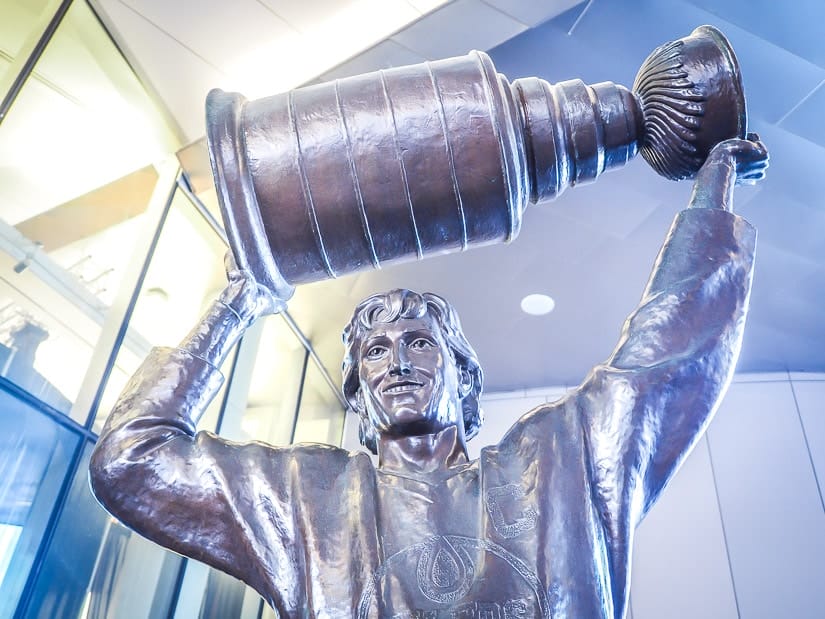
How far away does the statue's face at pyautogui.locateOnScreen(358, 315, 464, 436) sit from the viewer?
1.48 metres

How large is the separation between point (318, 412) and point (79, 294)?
11.3 ft

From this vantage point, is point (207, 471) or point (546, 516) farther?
point (207, 471)

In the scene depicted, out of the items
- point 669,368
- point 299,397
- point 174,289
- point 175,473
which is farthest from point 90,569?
point 299,397

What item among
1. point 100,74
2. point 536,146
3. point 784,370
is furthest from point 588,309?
point 536,146

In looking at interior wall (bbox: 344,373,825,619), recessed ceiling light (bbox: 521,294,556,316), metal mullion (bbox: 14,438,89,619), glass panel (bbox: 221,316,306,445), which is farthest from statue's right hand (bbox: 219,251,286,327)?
interior wall (bbox: 344,373,825,619)

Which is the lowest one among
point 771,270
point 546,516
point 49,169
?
point 546,516

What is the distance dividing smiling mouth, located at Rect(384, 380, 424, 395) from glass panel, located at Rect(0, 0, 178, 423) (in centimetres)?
168

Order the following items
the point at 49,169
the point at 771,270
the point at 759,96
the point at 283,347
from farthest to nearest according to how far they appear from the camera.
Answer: the point at 283,347, the point at 771,270, the point at 759,96, the point at 49,169

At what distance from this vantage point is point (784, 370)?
559 cm

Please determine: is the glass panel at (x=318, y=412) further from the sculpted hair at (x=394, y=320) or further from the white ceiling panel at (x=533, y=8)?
the sculpted hair at (x=394, y=320)

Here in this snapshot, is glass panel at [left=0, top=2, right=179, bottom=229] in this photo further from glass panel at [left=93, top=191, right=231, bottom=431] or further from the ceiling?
glass panel at [left=93, top=191, right=231, bottom=431]

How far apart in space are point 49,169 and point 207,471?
2.24 metres

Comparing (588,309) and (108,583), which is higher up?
(588,309)

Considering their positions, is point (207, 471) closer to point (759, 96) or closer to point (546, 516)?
point (546, 516)
